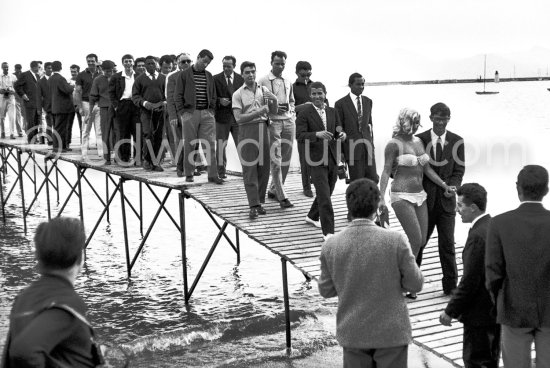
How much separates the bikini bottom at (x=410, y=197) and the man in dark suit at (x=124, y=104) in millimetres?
7961

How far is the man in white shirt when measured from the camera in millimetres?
23938

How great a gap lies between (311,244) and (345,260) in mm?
5327

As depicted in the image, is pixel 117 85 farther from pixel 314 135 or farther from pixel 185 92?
pixel 314 135

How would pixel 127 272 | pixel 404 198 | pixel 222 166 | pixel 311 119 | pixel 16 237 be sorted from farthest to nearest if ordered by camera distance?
1. pixel 16 237
2. pixel 127 272
3. pixel 222 166
4. pixel 311 119
5. pixel 404 198

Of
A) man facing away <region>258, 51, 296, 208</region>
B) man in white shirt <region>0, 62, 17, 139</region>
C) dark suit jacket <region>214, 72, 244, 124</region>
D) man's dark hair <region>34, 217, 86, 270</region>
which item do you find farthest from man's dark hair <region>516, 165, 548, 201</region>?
man in white shirt <region>0, 62, 17, 139</region>

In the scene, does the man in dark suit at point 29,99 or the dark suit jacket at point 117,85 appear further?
the man in dark suit at point 29,99

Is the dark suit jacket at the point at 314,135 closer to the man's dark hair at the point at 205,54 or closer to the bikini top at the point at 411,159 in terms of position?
the bikini top at the point at 411,159

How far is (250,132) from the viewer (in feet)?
33.8

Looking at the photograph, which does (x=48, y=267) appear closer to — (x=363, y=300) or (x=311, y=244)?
(x=363, y=300)

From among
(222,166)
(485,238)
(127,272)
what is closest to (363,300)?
(485,238)

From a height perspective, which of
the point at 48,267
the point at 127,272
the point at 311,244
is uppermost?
the point at 48,267

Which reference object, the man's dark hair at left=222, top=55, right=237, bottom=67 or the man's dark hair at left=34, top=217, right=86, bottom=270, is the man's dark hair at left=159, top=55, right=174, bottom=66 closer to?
the man's dark hair at left=222, top=55, right=237, bottom=67

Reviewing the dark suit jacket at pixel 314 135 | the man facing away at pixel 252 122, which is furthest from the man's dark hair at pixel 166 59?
the dark suit jacket at pixel 314 135

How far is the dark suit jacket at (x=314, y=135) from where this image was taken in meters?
9.52
